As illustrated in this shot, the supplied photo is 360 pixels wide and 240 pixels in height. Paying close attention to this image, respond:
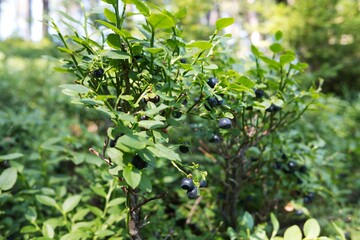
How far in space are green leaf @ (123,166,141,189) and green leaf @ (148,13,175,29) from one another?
15.9 inches

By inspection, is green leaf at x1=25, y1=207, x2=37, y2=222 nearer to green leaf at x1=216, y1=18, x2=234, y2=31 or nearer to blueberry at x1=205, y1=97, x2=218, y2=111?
blueberry at x1=205, y1=97, x2=218, y2=111

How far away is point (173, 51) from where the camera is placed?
3.49 feet

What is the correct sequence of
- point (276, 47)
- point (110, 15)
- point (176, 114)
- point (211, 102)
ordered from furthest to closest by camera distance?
point (276, 47) < point (176, 114) < point (211, 102) < point (110, 15)

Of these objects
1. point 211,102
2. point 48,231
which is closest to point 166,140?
point 211,102

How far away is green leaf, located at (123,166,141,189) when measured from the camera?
0.81 m

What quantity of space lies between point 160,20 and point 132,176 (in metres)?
0.43

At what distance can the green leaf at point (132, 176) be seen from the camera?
2.65 ft

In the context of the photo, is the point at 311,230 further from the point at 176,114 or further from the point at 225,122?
the point at 176,114

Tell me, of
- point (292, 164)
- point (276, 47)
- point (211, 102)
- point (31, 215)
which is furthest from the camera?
point (292, 164)

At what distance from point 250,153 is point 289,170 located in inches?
9.1

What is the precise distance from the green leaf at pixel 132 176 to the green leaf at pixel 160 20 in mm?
403

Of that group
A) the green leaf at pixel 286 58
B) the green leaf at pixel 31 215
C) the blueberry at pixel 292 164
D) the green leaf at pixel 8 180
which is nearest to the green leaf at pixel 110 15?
the green leaf at pixel 286 58

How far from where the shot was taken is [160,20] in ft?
2.85

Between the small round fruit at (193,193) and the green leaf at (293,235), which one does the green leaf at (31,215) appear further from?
the green leaf at (293,235)
